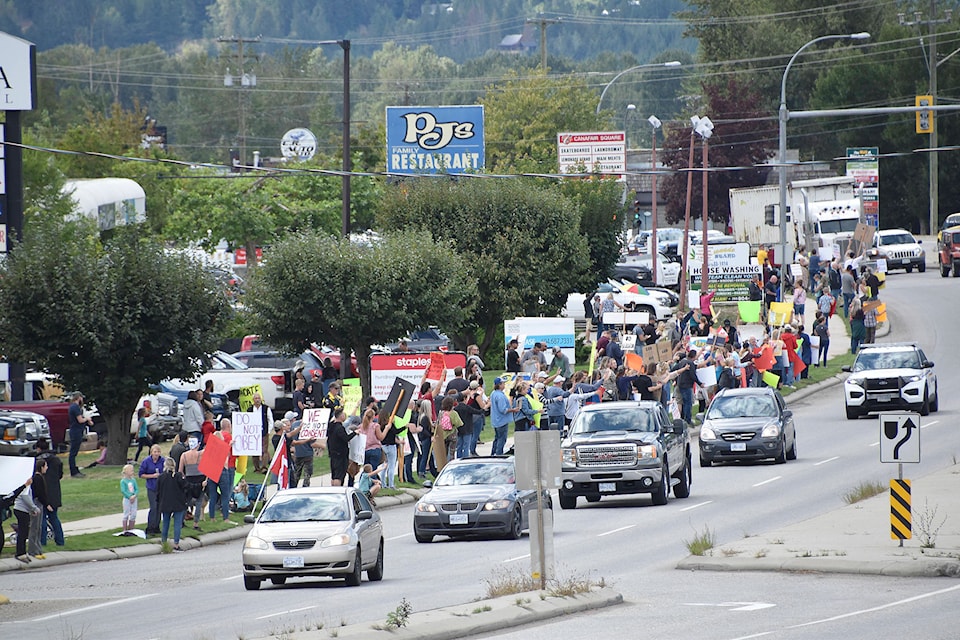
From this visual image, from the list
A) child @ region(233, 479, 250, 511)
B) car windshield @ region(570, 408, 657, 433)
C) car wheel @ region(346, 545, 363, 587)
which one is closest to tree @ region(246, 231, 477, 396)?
child @ region(233, 479, 250, 511)

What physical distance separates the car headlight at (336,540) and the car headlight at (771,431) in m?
13.4

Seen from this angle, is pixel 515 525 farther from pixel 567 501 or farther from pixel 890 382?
pixel 890 382

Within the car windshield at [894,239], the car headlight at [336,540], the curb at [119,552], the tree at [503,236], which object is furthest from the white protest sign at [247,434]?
the car windshield at [894,239]

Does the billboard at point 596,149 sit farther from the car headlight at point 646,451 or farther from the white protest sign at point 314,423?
the car headlight at point 646,451

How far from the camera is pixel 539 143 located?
3716 inches

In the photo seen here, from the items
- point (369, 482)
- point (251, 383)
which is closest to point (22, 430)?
point (251, 383)

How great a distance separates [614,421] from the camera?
27.7 metres

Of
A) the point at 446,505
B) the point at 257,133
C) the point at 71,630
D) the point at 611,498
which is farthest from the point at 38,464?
the point at 257,133

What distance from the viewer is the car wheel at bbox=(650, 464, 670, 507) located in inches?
1073

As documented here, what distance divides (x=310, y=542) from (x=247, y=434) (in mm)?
8166

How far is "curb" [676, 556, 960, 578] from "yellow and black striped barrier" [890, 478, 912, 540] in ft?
3.70

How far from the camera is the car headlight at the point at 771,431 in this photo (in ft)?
103

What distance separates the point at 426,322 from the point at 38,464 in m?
16.3

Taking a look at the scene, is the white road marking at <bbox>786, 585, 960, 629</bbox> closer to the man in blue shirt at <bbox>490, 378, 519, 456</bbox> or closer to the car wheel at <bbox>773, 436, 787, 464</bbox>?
the car wheel at <bbox>773, 436, 787, 464</bbox>
